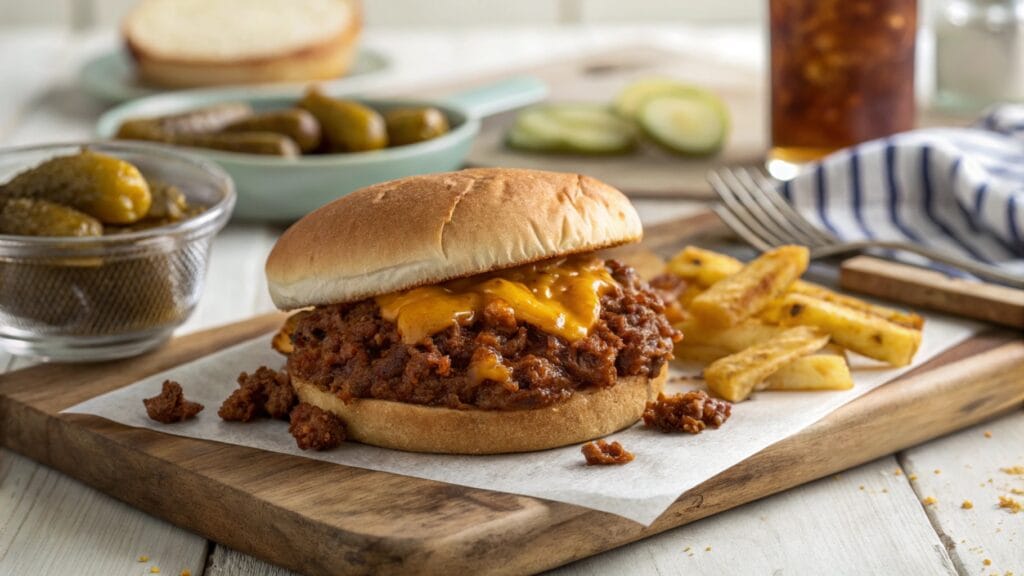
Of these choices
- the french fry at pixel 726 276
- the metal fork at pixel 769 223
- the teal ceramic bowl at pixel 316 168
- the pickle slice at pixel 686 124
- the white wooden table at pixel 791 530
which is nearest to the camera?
the white wooden table at pixel 791 530

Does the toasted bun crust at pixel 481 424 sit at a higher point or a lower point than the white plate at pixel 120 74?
higher

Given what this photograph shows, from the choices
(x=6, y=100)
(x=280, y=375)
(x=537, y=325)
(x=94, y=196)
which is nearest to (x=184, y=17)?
(x=6, y=100)

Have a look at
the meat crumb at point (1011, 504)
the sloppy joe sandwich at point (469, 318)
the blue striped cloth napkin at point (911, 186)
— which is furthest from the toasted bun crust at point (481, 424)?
the blue striped cloth napkin at point (911, 186)

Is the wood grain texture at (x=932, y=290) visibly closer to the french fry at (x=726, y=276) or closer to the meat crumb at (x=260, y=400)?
the french fry at (x=726, y=276)

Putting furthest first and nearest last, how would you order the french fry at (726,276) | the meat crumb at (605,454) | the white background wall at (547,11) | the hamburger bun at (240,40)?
the white background wall at (547,11), the hamburger bun at (240,40), the french fry at (726,276), the meat crumb at (605,454)

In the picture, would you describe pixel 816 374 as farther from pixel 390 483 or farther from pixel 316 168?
pixel 316 168

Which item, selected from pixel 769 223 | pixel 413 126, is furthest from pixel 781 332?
pixel 413 126

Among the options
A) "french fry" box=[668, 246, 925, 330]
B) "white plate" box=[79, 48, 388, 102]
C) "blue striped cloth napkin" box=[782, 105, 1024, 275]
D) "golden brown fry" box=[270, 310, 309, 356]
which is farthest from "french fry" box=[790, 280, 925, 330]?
"white plate" box=[79, 48, 388, 102]

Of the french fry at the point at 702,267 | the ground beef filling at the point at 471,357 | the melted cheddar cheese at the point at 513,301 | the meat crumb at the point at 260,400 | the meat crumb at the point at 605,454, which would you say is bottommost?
the french fry at the point at 702,267

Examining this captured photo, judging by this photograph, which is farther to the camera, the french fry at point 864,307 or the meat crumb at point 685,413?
the french fry at point 864,307
